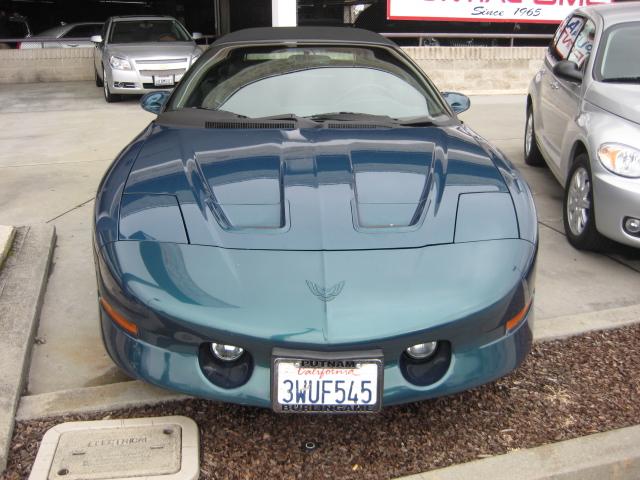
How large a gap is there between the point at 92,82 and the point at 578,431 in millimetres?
12563

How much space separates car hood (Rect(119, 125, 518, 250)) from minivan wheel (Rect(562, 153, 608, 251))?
1381 mm

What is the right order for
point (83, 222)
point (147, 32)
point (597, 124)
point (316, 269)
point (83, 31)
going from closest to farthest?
point (316, 269), point (597, 124), point (83, 222), point (147, 32), point (83, 31)

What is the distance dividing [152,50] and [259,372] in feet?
30.6

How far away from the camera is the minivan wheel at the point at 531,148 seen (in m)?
6.63

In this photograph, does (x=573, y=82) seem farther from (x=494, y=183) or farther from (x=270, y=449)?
(x=270, y=449)

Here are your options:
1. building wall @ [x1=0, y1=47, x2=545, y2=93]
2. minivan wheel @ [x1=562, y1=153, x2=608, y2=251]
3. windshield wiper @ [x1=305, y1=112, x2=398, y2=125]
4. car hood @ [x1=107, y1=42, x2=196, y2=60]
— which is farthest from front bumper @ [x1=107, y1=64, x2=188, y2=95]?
windshield wiper @ [x1=305, y1=112, x2=398, y2=125]

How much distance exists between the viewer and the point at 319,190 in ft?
9.30

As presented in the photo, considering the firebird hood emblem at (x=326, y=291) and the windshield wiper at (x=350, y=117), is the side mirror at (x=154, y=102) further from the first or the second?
the firebird hood emblem at (x=326, y=291)

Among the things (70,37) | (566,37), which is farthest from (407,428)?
(70,37)

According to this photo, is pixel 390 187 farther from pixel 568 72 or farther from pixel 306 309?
pixel 568 72

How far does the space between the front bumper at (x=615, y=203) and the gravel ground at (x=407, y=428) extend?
1210 mm

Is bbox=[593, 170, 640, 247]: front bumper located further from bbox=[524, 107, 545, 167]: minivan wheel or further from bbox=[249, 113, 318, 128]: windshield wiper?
bbox=[524, 107, 545, 167]: minivan wheel

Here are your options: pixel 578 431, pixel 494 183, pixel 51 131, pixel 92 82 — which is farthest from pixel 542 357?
pixel 92 82

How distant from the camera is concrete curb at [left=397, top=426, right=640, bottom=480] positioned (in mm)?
2479
